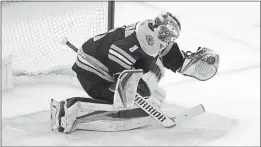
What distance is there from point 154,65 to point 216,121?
304 millimetres

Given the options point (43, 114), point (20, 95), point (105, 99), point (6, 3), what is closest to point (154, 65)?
point (105, 99)

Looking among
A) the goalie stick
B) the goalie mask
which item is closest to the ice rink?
the goalie stick

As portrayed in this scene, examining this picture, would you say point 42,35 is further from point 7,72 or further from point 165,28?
point 165,28

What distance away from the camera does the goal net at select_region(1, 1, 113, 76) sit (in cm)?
281

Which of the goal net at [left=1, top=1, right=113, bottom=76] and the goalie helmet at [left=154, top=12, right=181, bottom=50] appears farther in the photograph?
the goal net at [left=1, top=1, right=113, bottom=76]

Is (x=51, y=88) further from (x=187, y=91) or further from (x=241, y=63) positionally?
(x=241, y=63)

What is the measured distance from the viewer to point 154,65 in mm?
2320

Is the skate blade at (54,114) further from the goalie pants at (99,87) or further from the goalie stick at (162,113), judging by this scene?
the goalie stick at (162,113)

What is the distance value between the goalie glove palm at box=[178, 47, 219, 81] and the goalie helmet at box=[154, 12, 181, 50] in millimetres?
243

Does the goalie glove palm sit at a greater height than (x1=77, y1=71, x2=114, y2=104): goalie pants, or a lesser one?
A: greater

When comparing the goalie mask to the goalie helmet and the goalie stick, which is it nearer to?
the goalie helmet

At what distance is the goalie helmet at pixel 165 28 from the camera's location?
7.06 ft

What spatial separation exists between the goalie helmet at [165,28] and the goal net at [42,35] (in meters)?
0.72

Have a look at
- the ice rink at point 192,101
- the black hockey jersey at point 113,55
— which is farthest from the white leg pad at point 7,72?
the black hockey jersey at point 113,55
